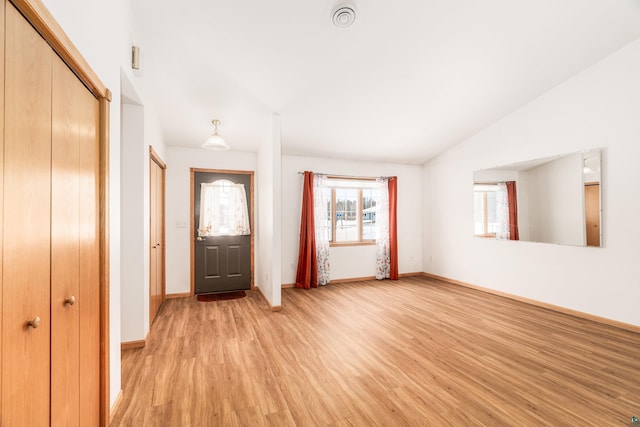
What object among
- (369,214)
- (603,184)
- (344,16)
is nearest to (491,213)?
(603,184)

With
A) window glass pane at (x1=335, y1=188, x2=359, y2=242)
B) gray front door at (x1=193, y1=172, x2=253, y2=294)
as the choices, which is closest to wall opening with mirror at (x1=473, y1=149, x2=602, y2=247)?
window glass pane at (x1=335, y1=188, x2=359, y2=242)

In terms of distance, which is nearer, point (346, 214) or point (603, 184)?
point (603, 184)

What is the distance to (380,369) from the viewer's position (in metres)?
2.32

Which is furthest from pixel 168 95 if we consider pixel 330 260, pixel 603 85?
pixel 603 85

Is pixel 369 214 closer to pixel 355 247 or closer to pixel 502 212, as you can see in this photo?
pixel 355 247

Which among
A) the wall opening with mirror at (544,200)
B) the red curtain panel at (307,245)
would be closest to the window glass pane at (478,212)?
the wall opening with mirror at (544,200)

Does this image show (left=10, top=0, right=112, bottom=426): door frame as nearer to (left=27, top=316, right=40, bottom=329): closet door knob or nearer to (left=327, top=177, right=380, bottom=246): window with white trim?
(left=27, top=316, right=40, bottom=329): closet door knob

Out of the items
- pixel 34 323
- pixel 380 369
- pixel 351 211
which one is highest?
pixel 351 211

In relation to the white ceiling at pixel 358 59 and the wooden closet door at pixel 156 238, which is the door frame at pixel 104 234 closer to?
the white ceiling at pixel 358 59

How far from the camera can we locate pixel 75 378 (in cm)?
135

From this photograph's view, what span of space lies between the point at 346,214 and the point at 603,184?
3632 mm

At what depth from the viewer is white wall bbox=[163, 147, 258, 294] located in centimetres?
438

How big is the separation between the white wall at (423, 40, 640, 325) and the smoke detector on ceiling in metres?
3.15

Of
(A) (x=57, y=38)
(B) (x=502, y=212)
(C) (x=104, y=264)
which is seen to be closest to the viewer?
(A) (x=57, y=38)
